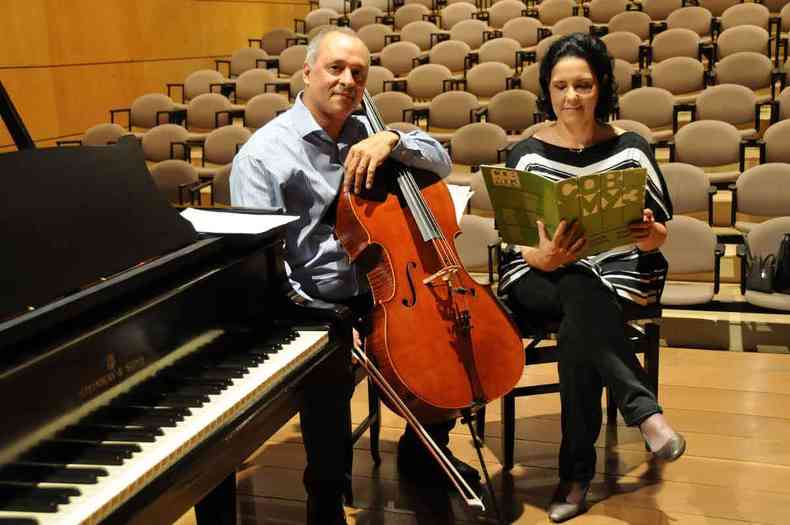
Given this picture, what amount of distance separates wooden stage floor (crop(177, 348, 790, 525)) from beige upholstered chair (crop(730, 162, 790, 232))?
3.38ft

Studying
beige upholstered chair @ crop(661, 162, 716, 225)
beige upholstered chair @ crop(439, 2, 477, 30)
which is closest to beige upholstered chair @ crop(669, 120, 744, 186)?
beige upholstered chair @ crop(661, 162, 716, 225)

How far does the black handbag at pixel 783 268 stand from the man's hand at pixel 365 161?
182cm

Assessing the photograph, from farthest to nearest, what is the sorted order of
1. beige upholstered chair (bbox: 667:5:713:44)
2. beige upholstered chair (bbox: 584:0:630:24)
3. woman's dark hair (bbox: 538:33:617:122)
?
beige upholstered chair (bbox: 584:0:630:24) < beige upholstered chair (bbox: 667:5:713:44) < woman's dark hair (bbox: 538:33:617:122)

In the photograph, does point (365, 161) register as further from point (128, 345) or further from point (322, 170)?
point (128, 345)

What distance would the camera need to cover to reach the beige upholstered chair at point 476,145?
484 cm

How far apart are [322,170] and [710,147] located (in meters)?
3.07

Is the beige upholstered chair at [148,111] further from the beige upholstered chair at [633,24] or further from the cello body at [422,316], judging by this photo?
the cello body at [422,316]

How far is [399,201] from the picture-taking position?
1.95 meters

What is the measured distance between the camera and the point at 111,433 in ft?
3.93

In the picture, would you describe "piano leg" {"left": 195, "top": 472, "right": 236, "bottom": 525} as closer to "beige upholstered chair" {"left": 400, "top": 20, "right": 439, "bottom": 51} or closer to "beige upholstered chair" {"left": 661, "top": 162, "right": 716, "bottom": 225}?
"beige upholstered chair" {"left": 661, "top": 162, "right": 716, "bottom": 225}

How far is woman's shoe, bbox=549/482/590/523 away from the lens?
2.07 m

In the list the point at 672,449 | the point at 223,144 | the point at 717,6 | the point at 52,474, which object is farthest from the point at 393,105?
the point at 52,474

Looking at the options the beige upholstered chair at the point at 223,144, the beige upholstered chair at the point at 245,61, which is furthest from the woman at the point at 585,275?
the beige upholstered chair at the point at 245,61

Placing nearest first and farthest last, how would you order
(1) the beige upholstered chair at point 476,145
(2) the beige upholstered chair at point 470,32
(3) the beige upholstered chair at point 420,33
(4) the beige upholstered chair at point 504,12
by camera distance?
(1) the beige upholstered chair at point 476,145 → (2) the beige upholstered chair at point 470,32 → (3) the beige upholstered chair at point 420,33 → (4) the beige upholstered chair at point 504,12
